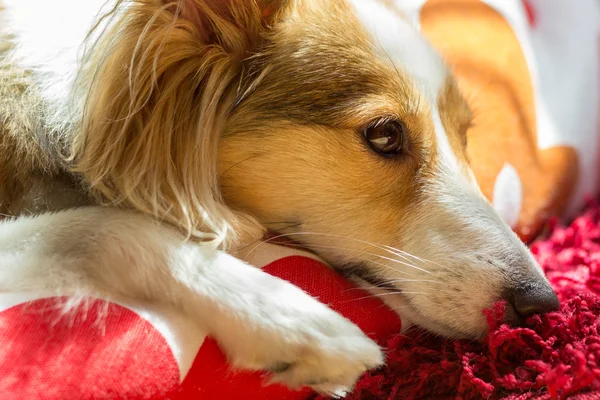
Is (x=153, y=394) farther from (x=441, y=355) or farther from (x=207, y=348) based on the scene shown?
(x=441, y=355)

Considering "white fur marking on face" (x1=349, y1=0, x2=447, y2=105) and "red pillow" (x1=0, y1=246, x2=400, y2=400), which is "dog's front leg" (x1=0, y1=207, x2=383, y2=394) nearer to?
"red pillow" (x1=0, y1=246, x2=400, y2=400)

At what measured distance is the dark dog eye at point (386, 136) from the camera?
1215 millimetres

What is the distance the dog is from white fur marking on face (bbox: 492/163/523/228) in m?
0.30

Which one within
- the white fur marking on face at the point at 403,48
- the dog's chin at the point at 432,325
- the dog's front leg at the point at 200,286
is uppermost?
the white fur marking on face at the point at 403,48

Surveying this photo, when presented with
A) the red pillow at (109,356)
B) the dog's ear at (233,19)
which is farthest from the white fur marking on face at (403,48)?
the red pillow at (109,356)

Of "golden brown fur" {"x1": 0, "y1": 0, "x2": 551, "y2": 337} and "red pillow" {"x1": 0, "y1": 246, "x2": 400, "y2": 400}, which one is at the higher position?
"golden brown fur" {"x1": 0, "y1": 0, "x2": 551, "y2": 337}

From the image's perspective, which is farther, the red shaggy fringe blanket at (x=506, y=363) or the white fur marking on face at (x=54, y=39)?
the white fur marking on face at (x=54, y=39)

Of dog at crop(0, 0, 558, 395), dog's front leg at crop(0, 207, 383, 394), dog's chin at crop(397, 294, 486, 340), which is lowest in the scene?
dog's chin at crop(397, 294, 486, 340)

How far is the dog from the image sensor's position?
1.14 meters

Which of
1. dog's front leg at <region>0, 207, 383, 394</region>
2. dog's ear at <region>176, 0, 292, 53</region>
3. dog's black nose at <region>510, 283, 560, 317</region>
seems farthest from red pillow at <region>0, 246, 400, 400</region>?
dog's ear at <region>176, 0, 292, 53</region>

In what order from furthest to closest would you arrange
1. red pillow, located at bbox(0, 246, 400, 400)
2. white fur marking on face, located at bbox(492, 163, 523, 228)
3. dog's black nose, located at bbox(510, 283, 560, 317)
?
white fur marking on face, located at bbox(492, 163, 523, 228), dog's black nose, located at bbox(510, 283, 560, 317), red pillow, located at bbox(0, 246, 400, 400)

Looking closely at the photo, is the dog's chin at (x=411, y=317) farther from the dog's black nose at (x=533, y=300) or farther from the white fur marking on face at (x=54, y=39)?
the white fur marking on face at (x=54, y=39)

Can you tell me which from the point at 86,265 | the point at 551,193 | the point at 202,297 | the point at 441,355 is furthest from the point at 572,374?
the point at 551,193

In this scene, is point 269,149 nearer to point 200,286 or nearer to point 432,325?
point 200,286
